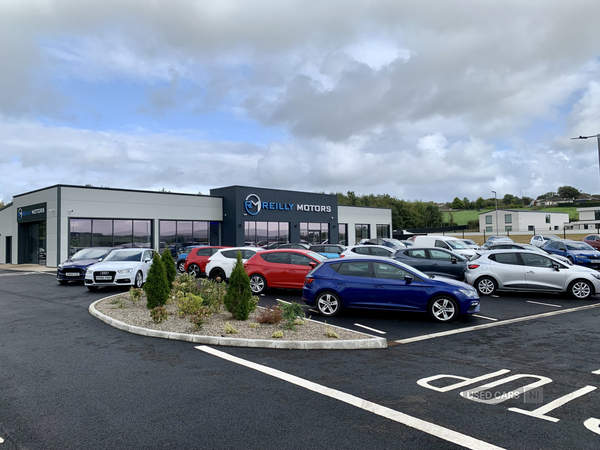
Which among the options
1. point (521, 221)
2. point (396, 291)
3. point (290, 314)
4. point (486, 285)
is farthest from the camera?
point (521, 221)

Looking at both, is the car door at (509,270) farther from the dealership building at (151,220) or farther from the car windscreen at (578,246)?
the dealership building at (151,220)

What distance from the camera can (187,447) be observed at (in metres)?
3.83

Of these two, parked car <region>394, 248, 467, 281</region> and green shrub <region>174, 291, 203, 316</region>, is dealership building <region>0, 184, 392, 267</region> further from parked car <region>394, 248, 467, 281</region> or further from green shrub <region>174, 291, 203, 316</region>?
green shrub <region>174, 291, 203, 316</region>

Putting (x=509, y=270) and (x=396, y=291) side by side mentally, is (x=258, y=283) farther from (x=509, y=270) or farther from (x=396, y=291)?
(x=509, y=270)

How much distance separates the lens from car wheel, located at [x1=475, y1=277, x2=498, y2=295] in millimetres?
13844

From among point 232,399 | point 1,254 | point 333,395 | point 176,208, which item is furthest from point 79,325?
point 1,254

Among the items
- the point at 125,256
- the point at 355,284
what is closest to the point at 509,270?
the point at 355,284

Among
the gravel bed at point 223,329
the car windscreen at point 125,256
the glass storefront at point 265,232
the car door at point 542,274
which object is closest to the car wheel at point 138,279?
the car windscreen at point 125,256

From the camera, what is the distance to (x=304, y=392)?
5227 mm

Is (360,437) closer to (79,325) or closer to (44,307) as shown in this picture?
(79,325)

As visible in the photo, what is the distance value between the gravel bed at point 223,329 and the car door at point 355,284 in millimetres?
1294

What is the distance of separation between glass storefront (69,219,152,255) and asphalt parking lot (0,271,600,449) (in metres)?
21.8

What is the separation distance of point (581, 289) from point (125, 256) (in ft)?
52.5

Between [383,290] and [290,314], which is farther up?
[383,290]
